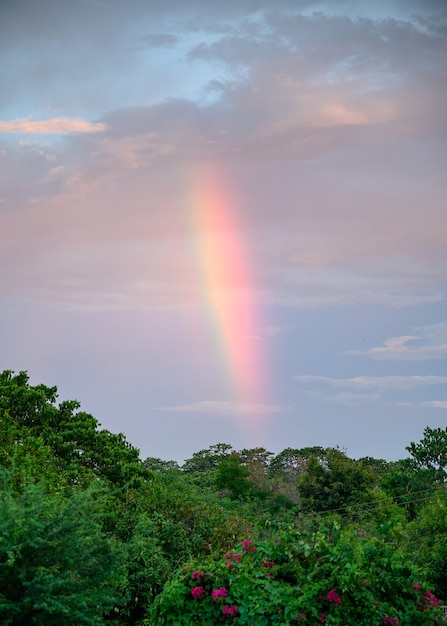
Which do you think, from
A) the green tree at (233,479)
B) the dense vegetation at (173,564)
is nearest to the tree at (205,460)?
the green tree at (233,479)

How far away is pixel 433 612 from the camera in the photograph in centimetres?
1220

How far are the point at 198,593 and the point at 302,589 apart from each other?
1.45 metres

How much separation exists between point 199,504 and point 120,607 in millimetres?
4078

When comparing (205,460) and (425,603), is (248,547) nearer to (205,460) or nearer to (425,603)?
(425,603)

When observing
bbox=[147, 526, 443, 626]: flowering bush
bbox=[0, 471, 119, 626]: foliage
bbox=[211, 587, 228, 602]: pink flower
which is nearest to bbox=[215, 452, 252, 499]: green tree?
bbox=[147, 526, 443, 626]: flowering bush

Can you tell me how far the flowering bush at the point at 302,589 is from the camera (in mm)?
11172

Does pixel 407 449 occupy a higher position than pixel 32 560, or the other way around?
pixel 407 449

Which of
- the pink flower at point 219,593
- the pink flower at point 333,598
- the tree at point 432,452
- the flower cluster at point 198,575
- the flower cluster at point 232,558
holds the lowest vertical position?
the pink flower at point 333,598

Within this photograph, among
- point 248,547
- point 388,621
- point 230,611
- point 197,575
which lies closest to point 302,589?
point 230,611

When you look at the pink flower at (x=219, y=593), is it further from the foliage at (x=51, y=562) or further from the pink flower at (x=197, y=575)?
the foliage at (x=51, y=562)

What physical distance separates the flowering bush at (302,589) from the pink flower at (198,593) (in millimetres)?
14

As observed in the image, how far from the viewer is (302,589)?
448 inches

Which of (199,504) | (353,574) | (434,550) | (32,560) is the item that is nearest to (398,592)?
(353,574)

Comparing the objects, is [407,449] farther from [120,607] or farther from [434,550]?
[120,607]
